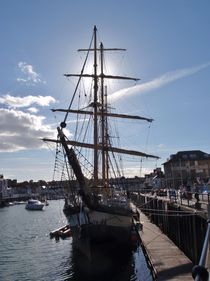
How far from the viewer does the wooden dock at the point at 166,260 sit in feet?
59.6

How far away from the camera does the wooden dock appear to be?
18.2 m

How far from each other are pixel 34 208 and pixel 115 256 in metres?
90.7

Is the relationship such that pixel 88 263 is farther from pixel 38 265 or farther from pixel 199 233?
pixel 199 233

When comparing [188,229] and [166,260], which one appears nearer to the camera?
[166,260]

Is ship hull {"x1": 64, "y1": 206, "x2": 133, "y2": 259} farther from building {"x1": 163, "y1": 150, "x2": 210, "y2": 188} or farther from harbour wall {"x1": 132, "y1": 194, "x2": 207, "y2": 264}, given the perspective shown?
building {"x1": 163, "y1": 150, "x2": 210, "y2": 188}

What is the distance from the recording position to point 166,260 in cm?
2167

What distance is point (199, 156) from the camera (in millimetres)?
121000

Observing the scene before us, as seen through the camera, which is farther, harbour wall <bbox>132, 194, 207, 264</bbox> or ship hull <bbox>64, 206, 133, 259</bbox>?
ship hull <bbox>64, 206, 133, 259</bbox>

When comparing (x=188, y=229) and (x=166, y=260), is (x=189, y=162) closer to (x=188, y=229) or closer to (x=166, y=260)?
(x=188, y=229)

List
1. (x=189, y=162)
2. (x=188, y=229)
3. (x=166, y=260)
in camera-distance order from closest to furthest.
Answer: (x=166, y=260) → (x=188, y=229) → (x=189, y=162)

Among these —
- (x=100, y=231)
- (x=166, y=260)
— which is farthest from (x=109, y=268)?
(x=166, y=260)

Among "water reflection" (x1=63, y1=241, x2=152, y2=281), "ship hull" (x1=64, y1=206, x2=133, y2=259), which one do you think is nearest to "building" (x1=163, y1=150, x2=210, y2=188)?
"ship hull" (x1=64, y1=206, x2=133, y2=259)

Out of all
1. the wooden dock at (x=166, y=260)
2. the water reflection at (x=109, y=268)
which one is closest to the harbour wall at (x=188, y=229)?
the wooden dock at (x=166, y=260)

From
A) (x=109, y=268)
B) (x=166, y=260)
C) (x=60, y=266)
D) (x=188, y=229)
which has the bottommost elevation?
(x=60, y=266)
